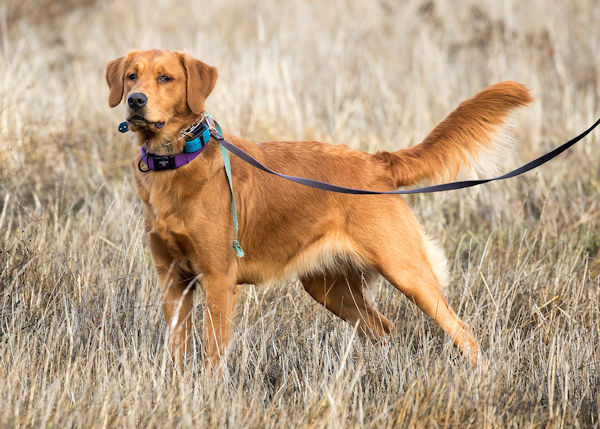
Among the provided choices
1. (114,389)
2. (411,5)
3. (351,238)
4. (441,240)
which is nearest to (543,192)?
(441,240)

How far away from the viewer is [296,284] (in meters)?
4.12

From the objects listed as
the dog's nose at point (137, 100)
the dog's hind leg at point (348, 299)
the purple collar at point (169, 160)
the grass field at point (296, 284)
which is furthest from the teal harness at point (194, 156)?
the dog's hind leg at point (348, 299)

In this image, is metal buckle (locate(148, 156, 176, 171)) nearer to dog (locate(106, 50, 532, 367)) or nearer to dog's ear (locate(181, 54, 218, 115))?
dog (locate(106, 50, 532, 367))

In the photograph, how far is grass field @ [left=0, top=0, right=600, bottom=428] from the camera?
274 cm

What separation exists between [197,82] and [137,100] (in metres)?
0.33

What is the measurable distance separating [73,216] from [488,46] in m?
6.21

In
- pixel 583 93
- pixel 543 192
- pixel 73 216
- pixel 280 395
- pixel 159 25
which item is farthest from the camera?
pixel 159 25

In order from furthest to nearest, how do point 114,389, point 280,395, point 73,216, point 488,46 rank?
point 488,46 → point 73,216 → point 280,395 → point 114,389

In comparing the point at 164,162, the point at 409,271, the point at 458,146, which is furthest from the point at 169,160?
the point at 458,146

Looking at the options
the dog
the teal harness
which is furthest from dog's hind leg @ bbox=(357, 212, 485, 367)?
the teal harness

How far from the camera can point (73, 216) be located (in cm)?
486

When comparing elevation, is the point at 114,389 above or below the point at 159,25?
below

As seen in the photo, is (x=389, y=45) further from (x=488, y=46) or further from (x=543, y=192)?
(x=543, y=192)

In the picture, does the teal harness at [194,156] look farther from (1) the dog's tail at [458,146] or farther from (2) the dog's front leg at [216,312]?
(1) the dog's tail at [458,146]
